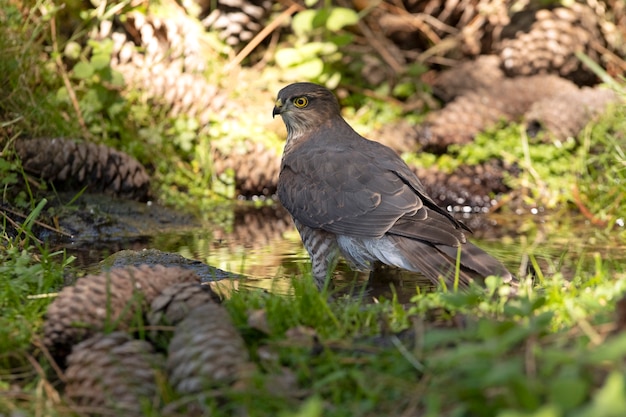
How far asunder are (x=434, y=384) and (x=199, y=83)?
6264mm

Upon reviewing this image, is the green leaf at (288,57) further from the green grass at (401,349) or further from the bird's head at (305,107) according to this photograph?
the green grass at (401,349)

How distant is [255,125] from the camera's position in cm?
829

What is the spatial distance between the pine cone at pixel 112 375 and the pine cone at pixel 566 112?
5880 millimetres

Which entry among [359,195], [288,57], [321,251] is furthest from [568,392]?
[288,57]

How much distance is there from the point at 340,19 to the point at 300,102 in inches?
132

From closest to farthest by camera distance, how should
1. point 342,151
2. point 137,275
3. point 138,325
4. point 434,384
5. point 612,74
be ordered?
point 434,384 → point 138,325 → point 137,275 → point 342,151 → point 612,74

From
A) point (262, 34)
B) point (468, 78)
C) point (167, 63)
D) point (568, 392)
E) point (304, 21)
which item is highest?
point (568, 392)

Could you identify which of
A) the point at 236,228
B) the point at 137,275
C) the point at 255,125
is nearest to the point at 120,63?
the point at 255,125

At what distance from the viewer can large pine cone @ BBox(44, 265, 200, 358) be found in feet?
9.60

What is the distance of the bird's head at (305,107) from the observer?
5734 millimetres

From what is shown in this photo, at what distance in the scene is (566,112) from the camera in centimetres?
784

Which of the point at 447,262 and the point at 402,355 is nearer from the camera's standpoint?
the point at 402,355

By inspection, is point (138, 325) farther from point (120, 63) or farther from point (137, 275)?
point (120, 63)

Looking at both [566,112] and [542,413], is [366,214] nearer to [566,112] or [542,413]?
[542,413]
